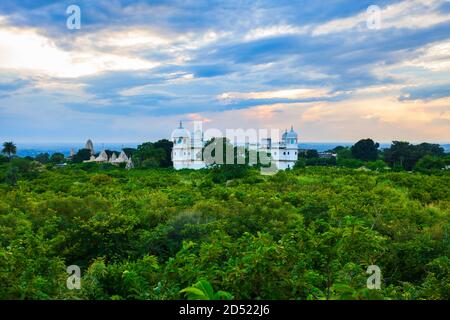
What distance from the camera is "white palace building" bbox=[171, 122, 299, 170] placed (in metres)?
53.6

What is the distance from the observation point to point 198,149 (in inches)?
2142

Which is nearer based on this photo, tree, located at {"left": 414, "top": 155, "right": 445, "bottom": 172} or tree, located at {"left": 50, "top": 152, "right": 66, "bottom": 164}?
tree, located at {"left": 414, "top": 155, "right": 445, "bottom": 172}

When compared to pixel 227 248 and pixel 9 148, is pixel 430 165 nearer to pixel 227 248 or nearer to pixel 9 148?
pixel 227 248

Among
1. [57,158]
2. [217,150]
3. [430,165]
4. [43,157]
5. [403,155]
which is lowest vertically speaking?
[430,165]

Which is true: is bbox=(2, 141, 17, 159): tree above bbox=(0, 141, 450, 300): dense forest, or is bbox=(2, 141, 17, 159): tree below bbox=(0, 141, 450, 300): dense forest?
above

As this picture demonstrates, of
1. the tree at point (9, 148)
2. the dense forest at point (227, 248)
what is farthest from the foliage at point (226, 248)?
the tree at point (9, 148)

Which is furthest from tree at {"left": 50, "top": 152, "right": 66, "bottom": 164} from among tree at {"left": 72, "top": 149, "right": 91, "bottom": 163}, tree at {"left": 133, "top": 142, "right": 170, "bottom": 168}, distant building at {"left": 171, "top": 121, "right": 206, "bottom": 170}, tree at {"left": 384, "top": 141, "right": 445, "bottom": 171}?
tree at {"left": 384, "top": 141, "right": 445, "bottom": 171}

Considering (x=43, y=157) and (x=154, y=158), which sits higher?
(x=43, y=157)

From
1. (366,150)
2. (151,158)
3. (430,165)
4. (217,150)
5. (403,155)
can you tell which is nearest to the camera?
(430,165)

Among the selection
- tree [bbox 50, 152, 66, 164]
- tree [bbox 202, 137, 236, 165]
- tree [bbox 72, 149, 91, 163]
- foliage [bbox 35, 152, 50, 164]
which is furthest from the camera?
foliage [bbox 35, 152, 50, 164]

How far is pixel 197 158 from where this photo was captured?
Result: 5303 cm

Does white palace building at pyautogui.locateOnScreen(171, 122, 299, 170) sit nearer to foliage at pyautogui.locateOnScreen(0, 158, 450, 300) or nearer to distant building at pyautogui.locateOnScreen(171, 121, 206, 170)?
distant building at pyautogui.locateOnScreen(171, 121, 206, 170)

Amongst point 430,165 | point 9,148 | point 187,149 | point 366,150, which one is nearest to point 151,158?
point 187,149
